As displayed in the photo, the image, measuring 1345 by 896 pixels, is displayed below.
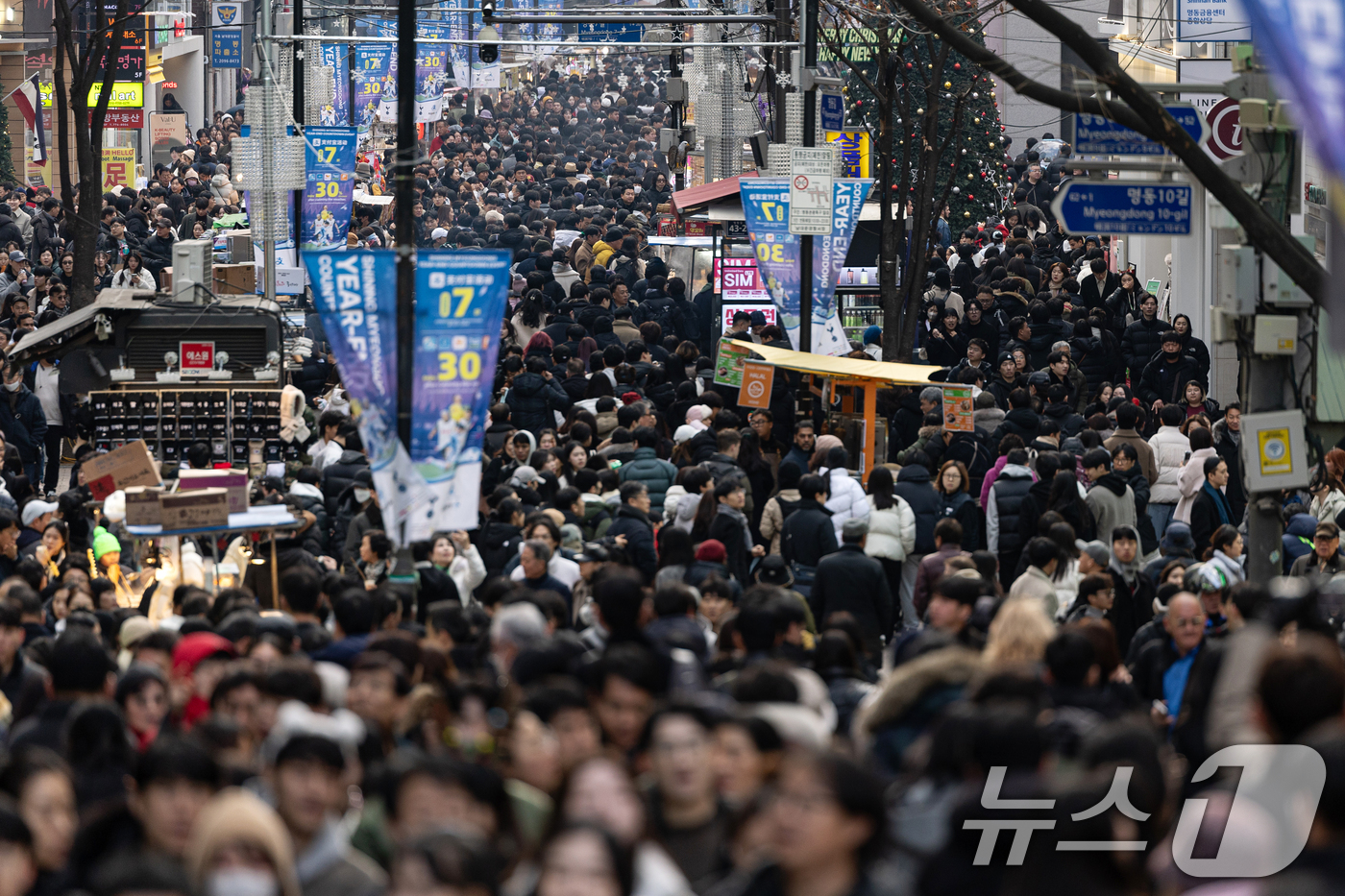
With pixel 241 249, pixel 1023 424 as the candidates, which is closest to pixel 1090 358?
pixel 1023 424

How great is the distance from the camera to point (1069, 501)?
1275cm

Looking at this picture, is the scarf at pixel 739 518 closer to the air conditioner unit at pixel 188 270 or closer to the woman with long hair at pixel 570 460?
the woman with long hair at pixel 570 460

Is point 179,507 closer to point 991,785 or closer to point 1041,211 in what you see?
point 991,785

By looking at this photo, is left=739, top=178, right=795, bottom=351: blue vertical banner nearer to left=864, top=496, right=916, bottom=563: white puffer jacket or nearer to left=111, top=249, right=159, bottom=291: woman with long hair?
left=864, top=496, right=916, bottom=563: white puffer jacket

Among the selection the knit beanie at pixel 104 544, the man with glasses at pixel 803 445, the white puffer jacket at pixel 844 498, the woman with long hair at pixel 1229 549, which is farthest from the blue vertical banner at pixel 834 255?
the knit beanie at pixel 104 544

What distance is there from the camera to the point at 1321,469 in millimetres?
12945

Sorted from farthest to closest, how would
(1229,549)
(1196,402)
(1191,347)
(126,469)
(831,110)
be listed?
(831,110), (1191,347), (1196,402), (126,469), (1229,549)

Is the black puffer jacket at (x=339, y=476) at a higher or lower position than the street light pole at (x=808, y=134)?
lower

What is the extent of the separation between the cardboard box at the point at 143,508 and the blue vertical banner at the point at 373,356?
198 cm

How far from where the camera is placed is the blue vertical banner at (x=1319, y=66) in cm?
480

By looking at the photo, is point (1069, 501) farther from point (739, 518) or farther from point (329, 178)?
point (329, 178)

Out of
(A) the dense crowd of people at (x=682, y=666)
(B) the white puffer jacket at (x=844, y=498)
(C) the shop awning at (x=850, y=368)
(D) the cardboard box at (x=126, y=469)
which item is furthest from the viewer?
(C) the shop awning at (x=850, y=368)

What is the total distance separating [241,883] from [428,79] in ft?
116

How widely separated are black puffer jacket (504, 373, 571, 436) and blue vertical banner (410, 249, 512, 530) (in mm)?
6356
